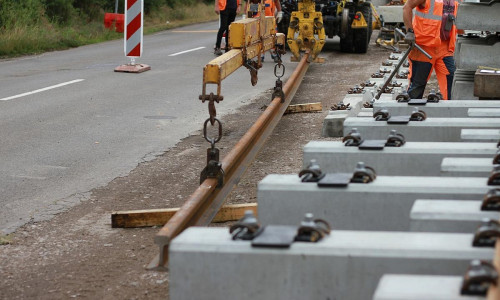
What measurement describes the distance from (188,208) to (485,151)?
1.63 m

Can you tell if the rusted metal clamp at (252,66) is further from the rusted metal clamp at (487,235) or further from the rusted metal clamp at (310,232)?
the rusted metal clamp at (487,235)

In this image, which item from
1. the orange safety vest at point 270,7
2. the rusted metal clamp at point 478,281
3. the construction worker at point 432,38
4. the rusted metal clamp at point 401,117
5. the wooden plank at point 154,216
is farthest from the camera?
the orange safety vest at point 270,7

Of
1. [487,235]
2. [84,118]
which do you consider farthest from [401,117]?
[84,118]

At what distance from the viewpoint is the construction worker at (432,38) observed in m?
8.59

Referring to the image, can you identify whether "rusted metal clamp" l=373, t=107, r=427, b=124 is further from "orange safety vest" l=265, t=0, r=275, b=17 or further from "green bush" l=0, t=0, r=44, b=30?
"green bush" l=0, t=0, r=44, b=30

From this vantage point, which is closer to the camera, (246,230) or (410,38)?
(246,230)

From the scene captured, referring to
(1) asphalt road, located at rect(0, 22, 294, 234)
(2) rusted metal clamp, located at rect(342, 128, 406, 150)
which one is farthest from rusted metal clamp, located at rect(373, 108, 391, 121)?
(1) asphalt road, located at rect(0, 22, 294, 234)

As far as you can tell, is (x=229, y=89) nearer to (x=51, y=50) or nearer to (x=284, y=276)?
(x=51, y=50)

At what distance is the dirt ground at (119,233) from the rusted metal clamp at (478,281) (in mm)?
2322

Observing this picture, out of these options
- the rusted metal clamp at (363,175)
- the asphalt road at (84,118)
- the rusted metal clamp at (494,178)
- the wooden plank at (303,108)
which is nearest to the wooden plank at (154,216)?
the asphalt road at (84,118)

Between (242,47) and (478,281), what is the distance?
20.6 ft

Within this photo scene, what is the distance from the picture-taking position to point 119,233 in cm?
530

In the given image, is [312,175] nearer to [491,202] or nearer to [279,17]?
[491,202]

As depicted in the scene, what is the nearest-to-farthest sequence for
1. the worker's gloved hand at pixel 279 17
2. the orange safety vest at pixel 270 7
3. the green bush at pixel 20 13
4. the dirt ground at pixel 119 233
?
the dirt ground at pixel 119 233 < the orange safety vest at pixel 270 7 < the worker's gloved hand at pixel 279 17 < the green bush at pixel 20 13
